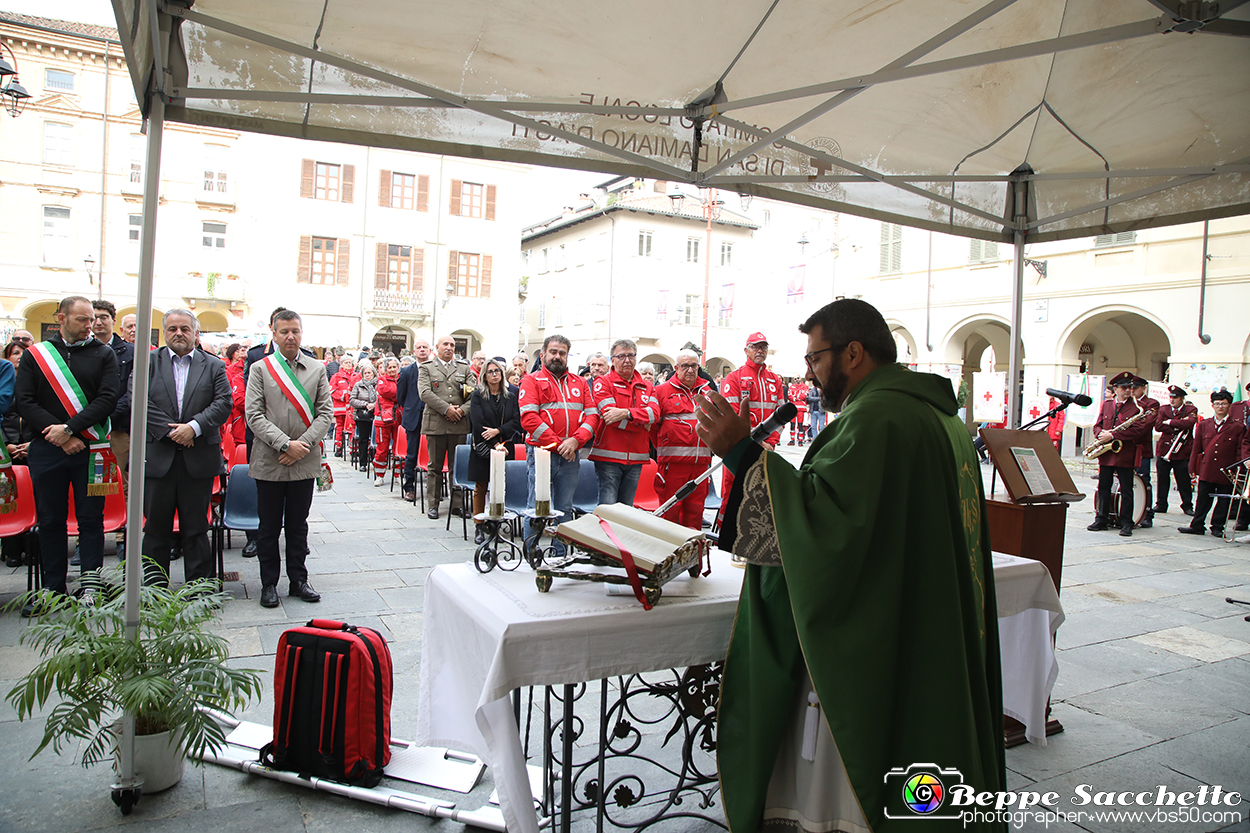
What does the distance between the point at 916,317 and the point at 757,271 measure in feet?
63.3

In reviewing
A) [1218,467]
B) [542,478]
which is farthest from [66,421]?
[1218,467]

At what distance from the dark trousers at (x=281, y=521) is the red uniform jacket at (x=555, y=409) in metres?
2.09

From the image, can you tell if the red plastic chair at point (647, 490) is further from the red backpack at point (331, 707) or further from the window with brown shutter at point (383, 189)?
the window with brown shutter at point (383, 189)

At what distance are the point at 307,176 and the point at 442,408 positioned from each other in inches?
906

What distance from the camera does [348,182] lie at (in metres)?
28.7

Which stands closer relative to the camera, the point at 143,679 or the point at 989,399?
the point at 143,679

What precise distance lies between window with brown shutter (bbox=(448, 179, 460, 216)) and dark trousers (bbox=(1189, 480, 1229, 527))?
26359 mm

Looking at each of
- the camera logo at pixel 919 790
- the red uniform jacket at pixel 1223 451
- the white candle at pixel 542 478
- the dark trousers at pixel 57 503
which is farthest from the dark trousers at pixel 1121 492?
the dark trousers at pixel 57 503

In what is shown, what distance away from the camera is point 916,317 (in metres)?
21.9

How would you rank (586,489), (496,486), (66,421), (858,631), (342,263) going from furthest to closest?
(342,263)
(586,489)
(66,421)
(496,486)
(858,631)

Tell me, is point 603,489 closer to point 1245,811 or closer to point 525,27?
point 525,27

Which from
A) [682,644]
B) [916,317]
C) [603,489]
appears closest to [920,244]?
[916,317]

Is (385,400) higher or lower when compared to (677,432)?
higher

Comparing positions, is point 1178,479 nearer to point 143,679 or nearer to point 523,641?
point 523,641
